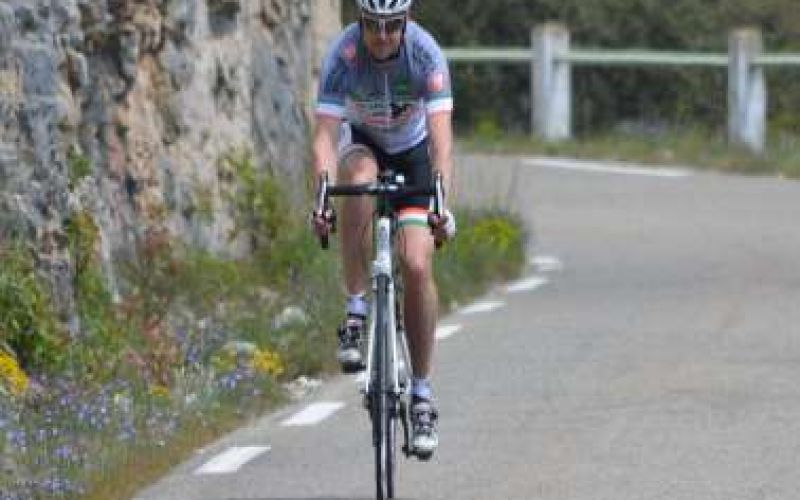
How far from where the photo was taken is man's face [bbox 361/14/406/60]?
10852 millimetres

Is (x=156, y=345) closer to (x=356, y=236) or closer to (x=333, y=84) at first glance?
(x=356, y=236)

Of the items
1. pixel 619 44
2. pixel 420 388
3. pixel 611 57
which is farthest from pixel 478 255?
pixel 619 44

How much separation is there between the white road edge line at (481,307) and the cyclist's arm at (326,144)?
7.38 metres

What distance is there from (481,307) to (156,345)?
466 cm

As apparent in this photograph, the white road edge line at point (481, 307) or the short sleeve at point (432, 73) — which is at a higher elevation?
the short sleeve at point (432, 73)

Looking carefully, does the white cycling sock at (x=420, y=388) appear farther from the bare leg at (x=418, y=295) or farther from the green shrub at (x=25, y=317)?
the green shrub at (x=25, y=317)

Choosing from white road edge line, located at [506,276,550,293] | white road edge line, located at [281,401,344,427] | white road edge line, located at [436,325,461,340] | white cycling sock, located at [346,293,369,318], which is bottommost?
Result: white road edge line, located at [506,276,550,293]

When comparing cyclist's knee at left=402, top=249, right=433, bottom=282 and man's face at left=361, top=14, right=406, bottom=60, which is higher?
man's face at left=361, top=14, right=406, bottom=60

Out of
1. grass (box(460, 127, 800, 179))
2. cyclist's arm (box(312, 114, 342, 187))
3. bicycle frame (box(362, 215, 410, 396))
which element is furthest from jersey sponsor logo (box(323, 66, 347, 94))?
grass (box(460, 127, 800, 179))

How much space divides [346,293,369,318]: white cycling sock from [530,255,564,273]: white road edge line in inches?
415

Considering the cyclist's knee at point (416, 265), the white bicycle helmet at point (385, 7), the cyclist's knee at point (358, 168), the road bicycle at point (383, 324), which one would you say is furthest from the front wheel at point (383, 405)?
the white bicycle helmet at point (385, 7)

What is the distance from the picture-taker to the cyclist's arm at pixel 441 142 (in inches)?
430

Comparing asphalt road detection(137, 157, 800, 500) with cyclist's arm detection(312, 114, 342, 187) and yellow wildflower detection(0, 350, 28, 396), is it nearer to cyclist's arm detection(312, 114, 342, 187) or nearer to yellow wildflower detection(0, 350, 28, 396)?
yellow wildflower detection(0, 350, 28, 396)

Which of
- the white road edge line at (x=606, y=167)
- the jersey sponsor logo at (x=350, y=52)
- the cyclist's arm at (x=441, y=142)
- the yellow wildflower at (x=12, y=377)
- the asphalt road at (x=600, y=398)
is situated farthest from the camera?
the white road edge line at (x=606, y=167)
